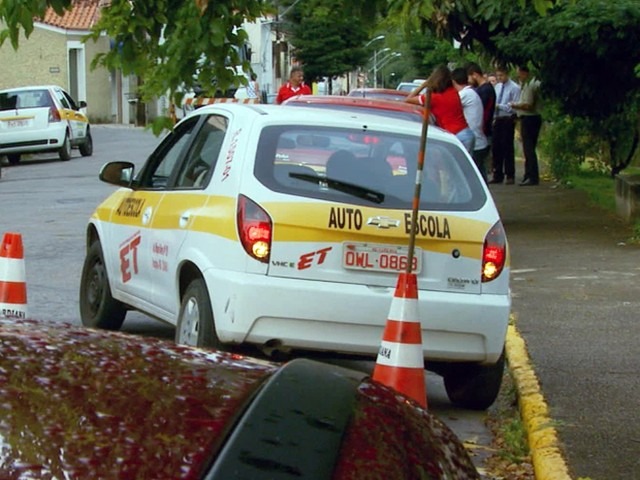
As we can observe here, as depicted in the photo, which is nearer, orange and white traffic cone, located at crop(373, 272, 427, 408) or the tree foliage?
orange and white traffic cone, located at crop(373, 272, 427, 408)

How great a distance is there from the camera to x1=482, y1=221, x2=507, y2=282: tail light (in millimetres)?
7145

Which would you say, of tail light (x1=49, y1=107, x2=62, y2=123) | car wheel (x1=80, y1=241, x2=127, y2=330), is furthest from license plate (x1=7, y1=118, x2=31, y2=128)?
car wheel (x1=80, y1=241, x2=127, y2=330)

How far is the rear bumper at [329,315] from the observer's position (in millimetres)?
6773

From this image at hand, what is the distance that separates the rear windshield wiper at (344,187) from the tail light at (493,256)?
64cm

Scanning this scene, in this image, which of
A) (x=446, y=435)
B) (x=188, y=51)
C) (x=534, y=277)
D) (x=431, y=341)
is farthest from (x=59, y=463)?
(x=534, y=277)

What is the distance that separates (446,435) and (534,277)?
27.9 ft

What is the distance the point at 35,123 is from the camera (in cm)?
3038

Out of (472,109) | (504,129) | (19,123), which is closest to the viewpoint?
(472,109)

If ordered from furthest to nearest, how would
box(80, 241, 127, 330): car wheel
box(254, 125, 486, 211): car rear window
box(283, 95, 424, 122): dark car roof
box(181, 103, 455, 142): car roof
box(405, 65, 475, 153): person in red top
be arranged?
1. box(405, 65, 475, 153): person in red top
2. box(283, 95, 424, 122): dark car roof
3. box(80, 241, 127, 330): car wheel
4. box(181, 103, 455, 142): car roof
5. box(254, 125, 486, 211): car rear window

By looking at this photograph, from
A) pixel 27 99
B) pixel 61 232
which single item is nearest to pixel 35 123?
pixel 27 99

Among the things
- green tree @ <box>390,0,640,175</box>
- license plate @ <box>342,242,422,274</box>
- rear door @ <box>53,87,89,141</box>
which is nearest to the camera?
license plate @ <box>342,242,422,274</box>

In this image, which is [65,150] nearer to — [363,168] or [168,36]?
[363,168]

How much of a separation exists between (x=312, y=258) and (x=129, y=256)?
1.96 m

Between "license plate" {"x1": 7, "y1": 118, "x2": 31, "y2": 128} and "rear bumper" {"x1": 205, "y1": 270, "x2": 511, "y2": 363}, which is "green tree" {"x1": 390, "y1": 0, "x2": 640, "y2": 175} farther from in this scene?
"license plate" {"x1": 7, "y1": 118, "x2": 31, "y2": 128}
